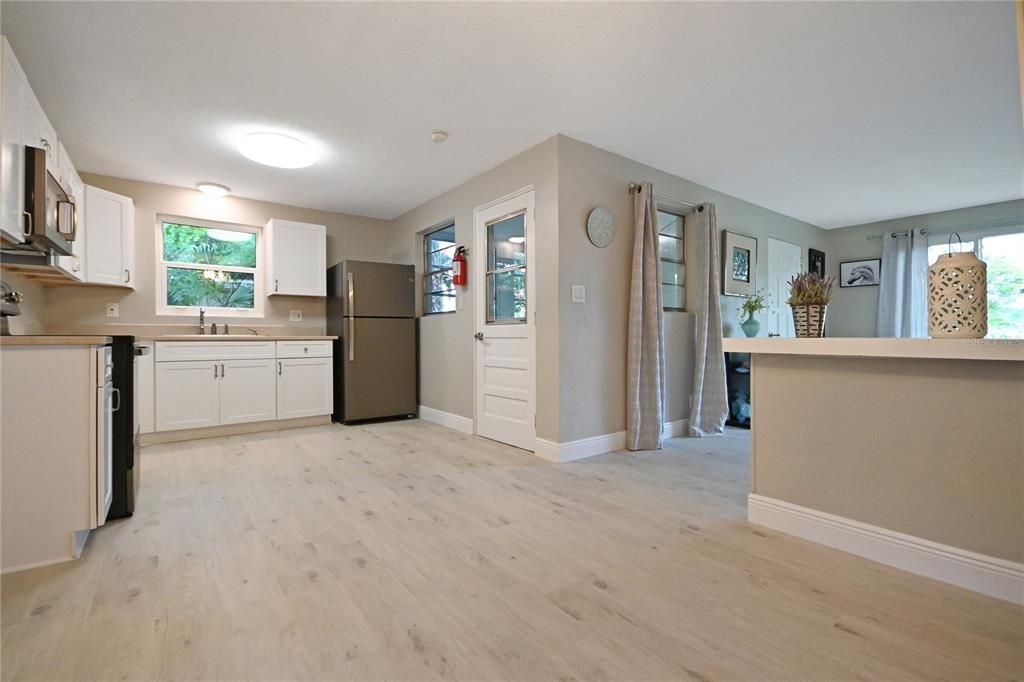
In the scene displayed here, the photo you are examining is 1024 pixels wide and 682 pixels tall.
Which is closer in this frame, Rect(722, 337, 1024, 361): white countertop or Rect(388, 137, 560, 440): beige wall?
Rect(722, 337, 1024, 361): white countertop

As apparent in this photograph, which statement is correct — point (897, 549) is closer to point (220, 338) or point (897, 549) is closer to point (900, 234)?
point (220, 338)

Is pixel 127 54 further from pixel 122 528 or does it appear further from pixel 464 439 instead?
pixel 464 439

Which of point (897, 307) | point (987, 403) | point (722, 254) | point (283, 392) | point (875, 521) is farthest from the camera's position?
point (897, 307)

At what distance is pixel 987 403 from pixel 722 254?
3.22 metres

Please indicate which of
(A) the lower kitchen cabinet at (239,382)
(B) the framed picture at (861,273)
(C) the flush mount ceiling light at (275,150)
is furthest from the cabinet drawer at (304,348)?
(B) the framed picture at (861,273)

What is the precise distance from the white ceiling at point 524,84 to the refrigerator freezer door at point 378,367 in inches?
58.3

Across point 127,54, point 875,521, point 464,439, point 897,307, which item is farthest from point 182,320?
point 897,307

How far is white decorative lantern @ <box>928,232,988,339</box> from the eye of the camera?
1474mm

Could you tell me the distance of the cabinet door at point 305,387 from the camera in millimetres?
4174

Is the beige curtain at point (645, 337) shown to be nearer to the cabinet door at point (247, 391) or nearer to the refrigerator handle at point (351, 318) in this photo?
the refrigerator handle at point (351, 318)

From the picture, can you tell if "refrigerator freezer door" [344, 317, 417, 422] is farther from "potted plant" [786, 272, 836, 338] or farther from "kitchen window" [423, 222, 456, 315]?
"potted plant" [786, 272, 836, 338]

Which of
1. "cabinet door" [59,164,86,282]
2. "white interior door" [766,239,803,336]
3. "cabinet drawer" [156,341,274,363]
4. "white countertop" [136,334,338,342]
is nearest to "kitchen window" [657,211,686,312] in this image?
"white interior door" [766,239,803,336]

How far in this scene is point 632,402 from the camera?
132 inches

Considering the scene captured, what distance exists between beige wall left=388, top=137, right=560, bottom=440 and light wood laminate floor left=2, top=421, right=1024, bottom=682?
103 cm
